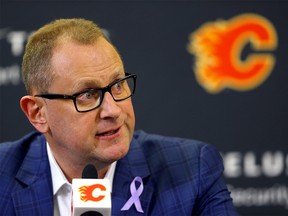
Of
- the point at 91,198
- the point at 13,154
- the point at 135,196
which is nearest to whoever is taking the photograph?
the point at 91,198

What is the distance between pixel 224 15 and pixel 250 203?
0.99 m

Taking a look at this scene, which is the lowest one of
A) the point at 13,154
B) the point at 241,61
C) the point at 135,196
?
the point at 135,196

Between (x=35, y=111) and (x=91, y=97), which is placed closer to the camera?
(x=91, y=97)

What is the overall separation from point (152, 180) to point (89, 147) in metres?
0.31

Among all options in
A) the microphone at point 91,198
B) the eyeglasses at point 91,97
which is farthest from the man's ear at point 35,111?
the microphone at point 91,198

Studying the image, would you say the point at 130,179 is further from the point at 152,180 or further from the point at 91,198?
the point at 91,198

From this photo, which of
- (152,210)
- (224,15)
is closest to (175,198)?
(152,210)

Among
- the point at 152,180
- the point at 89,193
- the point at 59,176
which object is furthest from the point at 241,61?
the point at 89,193

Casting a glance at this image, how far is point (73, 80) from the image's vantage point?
73.7 inches

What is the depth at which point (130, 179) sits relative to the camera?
208cm

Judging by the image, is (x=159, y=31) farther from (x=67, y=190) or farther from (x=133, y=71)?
(x=67, y=190)

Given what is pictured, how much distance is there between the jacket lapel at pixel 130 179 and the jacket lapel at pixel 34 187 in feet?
0.77

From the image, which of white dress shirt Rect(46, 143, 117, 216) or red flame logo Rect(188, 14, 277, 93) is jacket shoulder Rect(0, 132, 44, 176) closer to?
white dress shirt Rect(46, 143, 117, 216)

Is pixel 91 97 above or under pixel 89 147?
above
